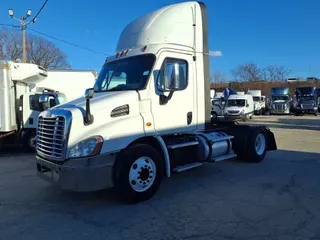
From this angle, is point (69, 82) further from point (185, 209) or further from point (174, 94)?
point (185, 209)

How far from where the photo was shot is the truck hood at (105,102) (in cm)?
501

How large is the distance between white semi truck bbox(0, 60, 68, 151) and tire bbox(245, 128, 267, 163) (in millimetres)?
7363

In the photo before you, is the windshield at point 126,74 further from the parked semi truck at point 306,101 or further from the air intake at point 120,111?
the parked semi truck at point 306,101

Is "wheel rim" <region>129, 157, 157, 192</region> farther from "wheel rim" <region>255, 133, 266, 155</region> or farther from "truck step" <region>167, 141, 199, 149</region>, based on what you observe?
"wheel rim" <region>255, 133, 266, 155</region>

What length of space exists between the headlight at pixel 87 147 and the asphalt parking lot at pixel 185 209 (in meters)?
0.97

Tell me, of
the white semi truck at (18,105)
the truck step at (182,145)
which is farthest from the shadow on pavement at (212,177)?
the white semi truck at (18,105)

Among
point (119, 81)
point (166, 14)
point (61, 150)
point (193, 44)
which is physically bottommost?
point (61, 150)

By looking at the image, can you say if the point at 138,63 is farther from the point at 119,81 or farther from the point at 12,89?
the point at 12,89

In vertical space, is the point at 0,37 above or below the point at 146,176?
above

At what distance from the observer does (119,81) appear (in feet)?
19.7

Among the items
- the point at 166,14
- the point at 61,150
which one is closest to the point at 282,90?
the point at 166,14

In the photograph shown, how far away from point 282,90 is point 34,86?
3032cm

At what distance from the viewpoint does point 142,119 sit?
18.0 ft

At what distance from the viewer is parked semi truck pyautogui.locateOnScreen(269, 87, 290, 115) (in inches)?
1339
